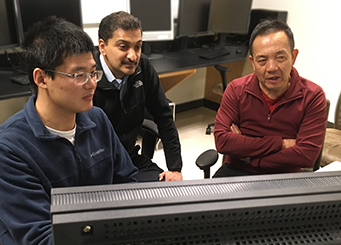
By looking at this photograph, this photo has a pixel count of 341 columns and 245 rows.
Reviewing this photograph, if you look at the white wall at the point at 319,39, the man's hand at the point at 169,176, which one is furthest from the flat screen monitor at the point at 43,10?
the white wall at the point at 319,39

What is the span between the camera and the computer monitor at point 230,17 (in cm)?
394

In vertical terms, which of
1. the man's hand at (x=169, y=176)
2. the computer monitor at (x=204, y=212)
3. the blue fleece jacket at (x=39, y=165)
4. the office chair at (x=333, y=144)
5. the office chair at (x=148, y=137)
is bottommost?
the office chair at (x=333, y=144)

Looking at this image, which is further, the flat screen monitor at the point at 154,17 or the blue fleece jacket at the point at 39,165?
the flat screen monitor at the point at 154,17

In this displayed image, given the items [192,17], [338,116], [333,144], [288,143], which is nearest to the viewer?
[288,143]

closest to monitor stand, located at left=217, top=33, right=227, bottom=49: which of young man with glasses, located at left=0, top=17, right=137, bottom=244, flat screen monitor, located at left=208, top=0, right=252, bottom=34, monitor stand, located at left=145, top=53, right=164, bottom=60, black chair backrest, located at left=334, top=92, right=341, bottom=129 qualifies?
flat screen monitor, located at left=208, top=0, right=252, bottom=34

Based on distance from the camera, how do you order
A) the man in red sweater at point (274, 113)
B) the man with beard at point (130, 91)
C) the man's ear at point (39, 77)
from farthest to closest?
the man with beard at point (130, 91) → the man in red sweater at point (274, 113) → the man's ear at point (39, 77)

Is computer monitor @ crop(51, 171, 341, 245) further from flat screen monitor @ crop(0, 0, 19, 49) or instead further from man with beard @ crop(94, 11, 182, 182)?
flat screen monitor @ crop(0, 0, 19, 49)

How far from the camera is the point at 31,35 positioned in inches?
44.6

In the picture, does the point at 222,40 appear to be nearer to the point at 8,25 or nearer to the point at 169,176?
the point at 8,25

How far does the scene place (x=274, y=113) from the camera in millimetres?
1765

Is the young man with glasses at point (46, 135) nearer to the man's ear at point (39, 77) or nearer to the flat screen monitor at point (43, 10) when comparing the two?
the man's ear at point (39, 77)

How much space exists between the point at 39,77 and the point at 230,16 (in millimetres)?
3319

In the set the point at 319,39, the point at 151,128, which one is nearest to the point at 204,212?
the point at 151,128

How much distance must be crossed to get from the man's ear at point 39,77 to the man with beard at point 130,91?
663 millimetres
